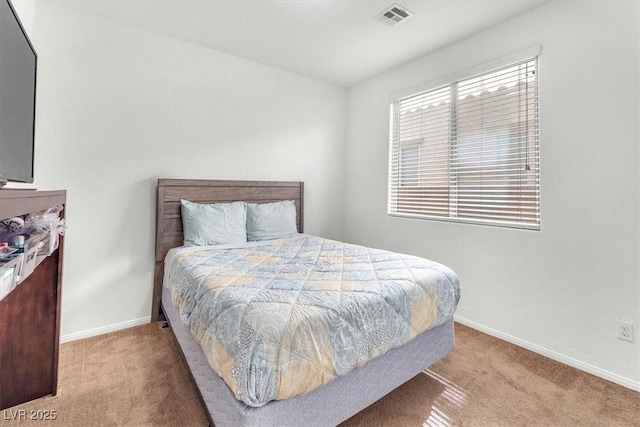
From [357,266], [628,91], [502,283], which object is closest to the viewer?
[628,91]

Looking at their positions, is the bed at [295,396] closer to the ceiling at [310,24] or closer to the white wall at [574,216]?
the white wall at [574,216]

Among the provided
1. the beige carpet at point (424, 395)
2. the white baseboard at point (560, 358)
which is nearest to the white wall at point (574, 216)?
the white baseboard at point (560, 358)

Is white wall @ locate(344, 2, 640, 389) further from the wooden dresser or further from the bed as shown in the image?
the wooden dresser

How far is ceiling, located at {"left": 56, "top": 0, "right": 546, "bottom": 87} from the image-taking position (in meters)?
2.25

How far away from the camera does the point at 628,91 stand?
1837 mm

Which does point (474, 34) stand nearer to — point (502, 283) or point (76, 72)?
point (502, 283)

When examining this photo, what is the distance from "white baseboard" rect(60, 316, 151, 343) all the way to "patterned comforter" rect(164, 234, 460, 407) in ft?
2.60

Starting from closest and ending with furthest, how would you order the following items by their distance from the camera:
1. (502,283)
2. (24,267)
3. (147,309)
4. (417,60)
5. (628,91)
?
(24,267)
(628,91)
(502,283)
(147,309)
(417,60)

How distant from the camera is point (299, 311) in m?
1.27

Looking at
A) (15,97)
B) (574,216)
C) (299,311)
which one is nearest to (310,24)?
(15,97)

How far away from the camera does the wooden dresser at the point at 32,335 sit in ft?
5.14

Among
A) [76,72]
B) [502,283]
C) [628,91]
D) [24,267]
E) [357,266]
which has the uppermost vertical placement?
[76,72]

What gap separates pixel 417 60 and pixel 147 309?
3552 mm

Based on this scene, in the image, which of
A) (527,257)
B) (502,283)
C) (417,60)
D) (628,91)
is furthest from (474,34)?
(502,283)
